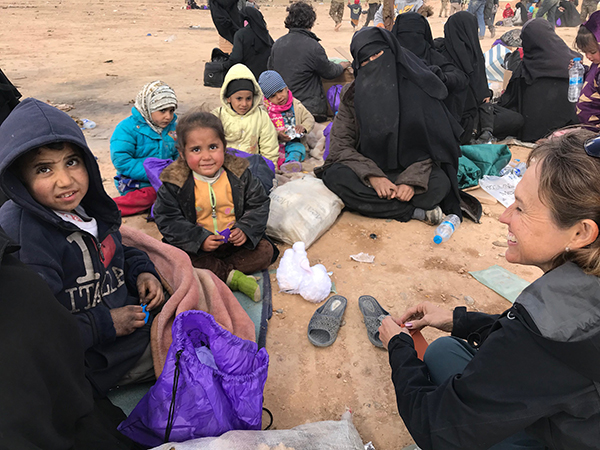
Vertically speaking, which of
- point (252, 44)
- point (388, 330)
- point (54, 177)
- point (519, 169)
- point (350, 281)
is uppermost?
point (54, 177)

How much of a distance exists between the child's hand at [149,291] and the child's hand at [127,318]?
13 centimetres

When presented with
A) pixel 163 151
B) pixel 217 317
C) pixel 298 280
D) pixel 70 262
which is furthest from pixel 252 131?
pixel 70 262

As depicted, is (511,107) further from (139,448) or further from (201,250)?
(139,448)

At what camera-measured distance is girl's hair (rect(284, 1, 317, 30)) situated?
233 inches

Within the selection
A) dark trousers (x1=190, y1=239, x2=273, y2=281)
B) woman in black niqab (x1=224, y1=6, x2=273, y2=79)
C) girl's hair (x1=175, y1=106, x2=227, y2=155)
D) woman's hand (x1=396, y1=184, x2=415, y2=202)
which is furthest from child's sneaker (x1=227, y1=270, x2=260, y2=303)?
woman in black niqab (x1=224, y1=6, x2=273, y2=79)

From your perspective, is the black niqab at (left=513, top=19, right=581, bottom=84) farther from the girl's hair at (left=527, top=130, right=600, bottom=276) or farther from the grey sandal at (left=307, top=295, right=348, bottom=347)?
the girl's hair at (left=527, top=130, right=600, bottom=276)

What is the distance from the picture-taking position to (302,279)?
3037mm

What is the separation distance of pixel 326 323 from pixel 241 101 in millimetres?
2624

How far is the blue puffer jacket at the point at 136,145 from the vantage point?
12.9ft

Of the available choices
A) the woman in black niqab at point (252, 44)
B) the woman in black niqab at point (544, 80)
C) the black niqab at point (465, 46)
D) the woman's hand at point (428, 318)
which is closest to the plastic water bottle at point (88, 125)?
the woman in black niqab at point (252, 44)

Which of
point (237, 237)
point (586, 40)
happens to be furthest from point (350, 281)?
point (586, 40)

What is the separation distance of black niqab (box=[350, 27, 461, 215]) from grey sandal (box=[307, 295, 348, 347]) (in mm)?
1808

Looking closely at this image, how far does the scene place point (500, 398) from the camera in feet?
3.87

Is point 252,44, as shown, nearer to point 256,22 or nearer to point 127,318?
point 256,22
